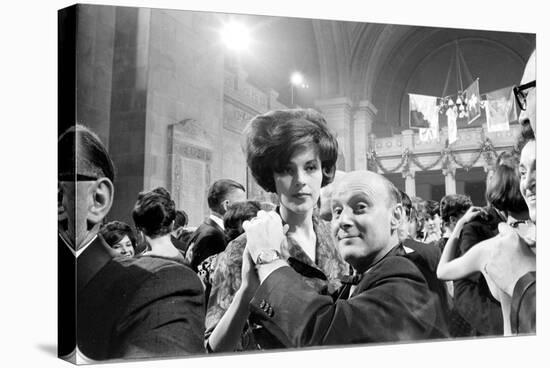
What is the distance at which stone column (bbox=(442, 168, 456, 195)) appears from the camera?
856 centimetres

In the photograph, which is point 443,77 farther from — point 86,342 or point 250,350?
point 86,342

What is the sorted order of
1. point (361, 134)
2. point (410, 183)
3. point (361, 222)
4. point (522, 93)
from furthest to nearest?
point (522, 93)
point (410, 183)
point (361, 134)
point (361, 222)

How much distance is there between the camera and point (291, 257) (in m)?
7.49

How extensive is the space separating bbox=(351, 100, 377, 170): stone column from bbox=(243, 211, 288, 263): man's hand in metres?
1.06

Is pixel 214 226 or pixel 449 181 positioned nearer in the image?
pixel 214 226

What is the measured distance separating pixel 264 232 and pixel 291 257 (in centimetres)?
34

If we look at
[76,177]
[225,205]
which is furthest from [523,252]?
[76,177]

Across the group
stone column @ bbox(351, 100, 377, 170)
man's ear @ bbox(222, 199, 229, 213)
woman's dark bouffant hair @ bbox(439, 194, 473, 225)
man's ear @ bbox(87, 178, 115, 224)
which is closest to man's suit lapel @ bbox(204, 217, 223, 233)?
man's ear @ bbox(222, 199, 229, 213)

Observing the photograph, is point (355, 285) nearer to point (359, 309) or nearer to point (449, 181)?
point (359, 309)

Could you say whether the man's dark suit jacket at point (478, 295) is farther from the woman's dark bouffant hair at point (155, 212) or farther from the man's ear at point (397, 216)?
the woman's dark bouffant hair at point (155, 212)

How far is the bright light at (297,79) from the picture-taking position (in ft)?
25.4

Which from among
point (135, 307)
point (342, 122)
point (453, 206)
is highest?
point (342, 122)

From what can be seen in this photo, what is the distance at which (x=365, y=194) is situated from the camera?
7.90 m

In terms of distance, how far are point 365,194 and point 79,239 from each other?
2.80 metres
